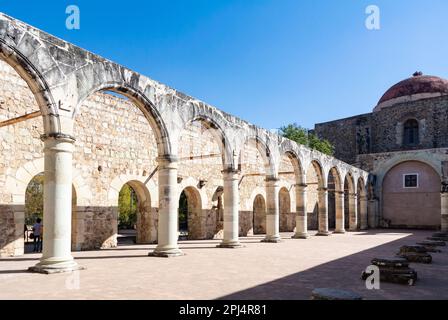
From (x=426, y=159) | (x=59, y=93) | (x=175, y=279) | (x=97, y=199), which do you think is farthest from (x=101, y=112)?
(x=426, y=159)

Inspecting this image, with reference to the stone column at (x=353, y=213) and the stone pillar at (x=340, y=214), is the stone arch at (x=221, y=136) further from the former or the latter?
the stone column at (x=353, y=213)

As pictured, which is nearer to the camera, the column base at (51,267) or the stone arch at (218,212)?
the column base at (51,267)

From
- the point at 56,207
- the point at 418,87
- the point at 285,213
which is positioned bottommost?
the point at 285,213

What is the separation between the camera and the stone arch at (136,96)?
7.76 metres

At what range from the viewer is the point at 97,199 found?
1148cm

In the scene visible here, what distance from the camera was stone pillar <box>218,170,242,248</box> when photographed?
11.8 m

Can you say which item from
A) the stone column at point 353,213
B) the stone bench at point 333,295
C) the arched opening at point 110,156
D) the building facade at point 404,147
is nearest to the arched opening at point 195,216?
the arched opening at point 110,156

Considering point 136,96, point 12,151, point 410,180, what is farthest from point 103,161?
point 410,180

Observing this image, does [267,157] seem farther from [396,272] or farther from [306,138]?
[306,138]

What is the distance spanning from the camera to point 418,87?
31.3m

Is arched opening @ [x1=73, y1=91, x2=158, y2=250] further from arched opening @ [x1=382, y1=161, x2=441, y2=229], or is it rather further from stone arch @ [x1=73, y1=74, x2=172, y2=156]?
arched opening @ [x1=382, y1=161, x2=441, y2=229]

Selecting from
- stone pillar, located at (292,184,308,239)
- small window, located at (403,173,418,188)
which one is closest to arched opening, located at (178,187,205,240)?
stone pillar, located at (292,184,308,239)

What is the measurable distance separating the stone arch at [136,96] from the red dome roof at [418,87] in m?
27.4

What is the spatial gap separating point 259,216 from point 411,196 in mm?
11698
